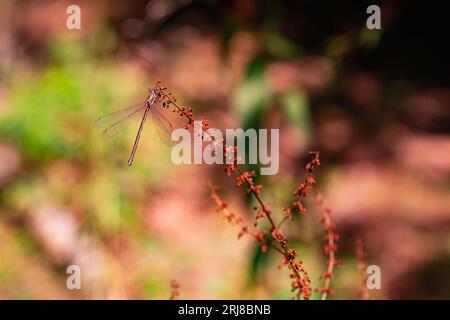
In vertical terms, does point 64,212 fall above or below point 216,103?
below

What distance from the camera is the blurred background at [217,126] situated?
57.1 inches

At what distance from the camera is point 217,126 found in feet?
6.30

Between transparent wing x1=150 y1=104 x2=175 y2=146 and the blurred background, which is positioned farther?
the blurred background

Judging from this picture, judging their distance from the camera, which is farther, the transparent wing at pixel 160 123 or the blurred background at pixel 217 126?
the blurred background at pixel 217 126

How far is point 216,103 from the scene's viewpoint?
1.99 metres

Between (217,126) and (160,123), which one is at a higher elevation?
(217,126)

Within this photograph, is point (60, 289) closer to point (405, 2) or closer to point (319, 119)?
point (319, 119)

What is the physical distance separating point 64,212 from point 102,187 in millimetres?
319

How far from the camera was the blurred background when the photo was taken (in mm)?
1451

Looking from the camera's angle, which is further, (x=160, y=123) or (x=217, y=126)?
(x=217, y=126)
